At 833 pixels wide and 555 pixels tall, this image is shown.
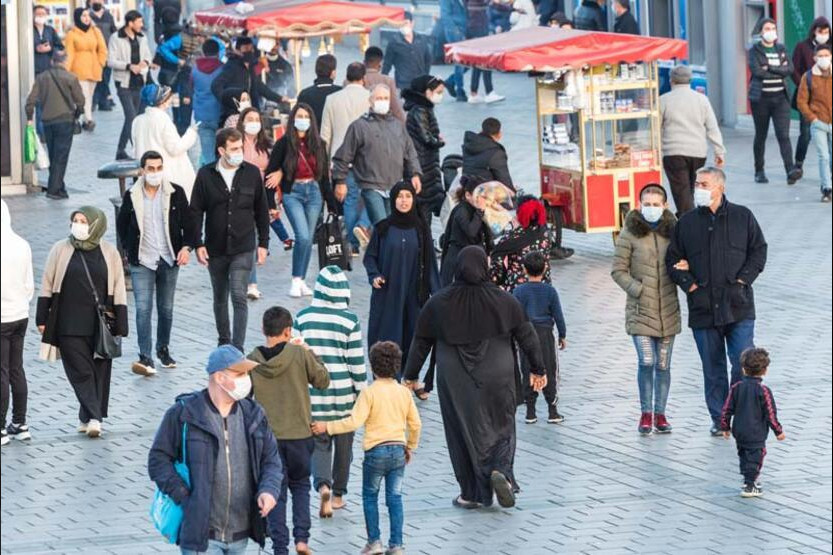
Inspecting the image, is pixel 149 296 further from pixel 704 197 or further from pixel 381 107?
pixel 704 197

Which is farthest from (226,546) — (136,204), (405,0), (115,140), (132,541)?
(405,0)

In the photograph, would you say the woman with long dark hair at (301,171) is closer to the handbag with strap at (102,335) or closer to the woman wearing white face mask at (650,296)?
the handbag with strap at (102,335)

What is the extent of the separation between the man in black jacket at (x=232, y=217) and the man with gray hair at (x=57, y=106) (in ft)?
30.1

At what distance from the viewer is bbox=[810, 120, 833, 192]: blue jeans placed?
21844 millimetres

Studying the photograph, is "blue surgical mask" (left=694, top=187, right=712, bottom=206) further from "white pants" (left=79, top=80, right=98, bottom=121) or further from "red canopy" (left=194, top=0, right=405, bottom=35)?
"white pants" (left=79, top=80, right=98, bottom=121)

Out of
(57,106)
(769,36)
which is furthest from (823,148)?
(57,106)

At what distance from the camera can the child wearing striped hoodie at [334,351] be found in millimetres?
10797

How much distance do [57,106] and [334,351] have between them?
1360 centimetres

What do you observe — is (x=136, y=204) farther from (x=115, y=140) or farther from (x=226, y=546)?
(x=115, y=140)

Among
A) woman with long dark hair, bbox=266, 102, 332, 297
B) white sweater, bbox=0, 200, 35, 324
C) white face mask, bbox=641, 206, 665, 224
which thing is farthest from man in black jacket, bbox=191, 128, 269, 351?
white face mask, bbox=641, 206, 665, 224

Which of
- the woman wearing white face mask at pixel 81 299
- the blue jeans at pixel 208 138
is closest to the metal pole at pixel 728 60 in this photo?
the blue jeans at pixel 208 138

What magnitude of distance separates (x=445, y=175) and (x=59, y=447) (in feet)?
26.7

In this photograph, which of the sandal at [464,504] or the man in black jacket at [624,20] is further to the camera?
the man in black jacket at [624,20]

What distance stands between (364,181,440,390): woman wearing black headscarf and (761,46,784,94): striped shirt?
1004cm
